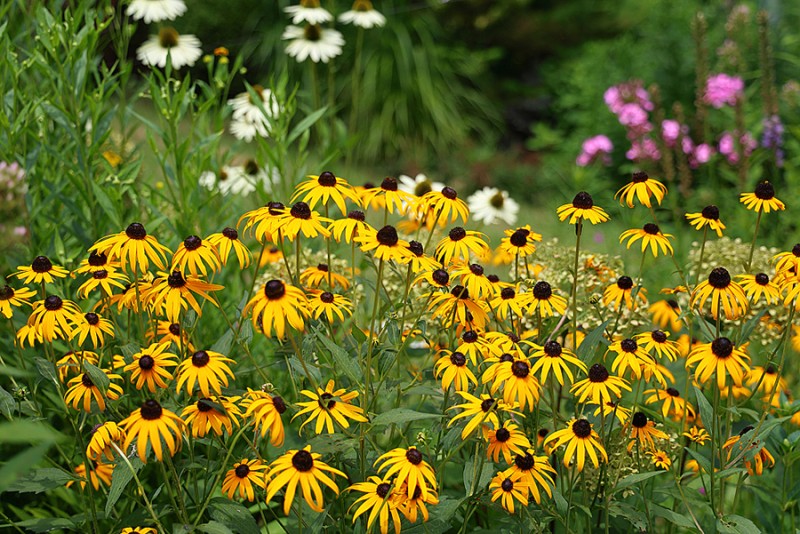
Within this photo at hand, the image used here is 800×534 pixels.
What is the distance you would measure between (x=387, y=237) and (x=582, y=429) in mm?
510

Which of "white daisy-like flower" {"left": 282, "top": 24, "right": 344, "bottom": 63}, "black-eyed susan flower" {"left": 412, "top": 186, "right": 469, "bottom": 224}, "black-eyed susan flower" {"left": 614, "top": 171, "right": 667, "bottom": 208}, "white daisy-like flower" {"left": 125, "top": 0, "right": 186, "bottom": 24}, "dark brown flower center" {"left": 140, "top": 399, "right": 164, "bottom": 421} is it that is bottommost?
"dark brown flower center" {"left": 140, "top": 399, "right": 164, "bottom": 421}

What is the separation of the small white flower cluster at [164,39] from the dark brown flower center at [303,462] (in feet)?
6.92

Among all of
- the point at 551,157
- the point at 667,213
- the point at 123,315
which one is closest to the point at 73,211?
the point at 123,315

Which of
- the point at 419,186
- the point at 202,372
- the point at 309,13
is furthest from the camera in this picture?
the point at 309,13

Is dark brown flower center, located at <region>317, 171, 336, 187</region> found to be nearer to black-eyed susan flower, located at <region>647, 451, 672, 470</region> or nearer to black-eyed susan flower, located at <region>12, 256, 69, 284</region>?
black-eyed susan flower, located at <region>12, 256, 69, 284</region>

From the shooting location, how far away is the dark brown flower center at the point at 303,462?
4.89 feet

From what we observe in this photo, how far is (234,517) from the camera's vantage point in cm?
174

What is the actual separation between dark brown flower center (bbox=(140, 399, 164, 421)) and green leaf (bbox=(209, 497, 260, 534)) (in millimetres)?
343

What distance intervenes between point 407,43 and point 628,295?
6288 millimetres

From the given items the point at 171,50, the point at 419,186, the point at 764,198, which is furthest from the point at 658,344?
the point at 171,50

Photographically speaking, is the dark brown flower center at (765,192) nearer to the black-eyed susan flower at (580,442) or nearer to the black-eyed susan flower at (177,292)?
the black-eyed susan flower at (580,442)

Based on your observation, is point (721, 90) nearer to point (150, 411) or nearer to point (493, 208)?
point (493, 208)

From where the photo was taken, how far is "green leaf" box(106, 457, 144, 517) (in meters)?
1.61

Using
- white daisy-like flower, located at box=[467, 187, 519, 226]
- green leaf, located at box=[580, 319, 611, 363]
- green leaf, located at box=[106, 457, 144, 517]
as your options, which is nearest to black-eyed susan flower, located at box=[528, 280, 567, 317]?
green leaf, located at box=[580, 319, 611, 363]
